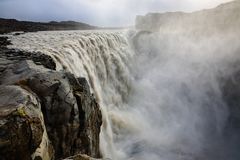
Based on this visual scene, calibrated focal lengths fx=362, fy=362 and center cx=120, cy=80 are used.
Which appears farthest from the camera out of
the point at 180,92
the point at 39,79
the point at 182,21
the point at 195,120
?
the point at 182,21

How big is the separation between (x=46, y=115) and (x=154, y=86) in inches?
803

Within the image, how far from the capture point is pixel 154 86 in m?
29.3

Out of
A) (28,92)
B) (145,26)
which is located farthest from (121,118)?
(145,26)

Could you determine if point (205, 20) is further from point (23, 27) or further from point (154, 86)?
point (23, 27)

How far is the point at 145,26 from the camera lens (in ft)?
164

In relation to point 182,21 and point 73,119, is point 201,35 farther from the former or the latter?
point 73,119

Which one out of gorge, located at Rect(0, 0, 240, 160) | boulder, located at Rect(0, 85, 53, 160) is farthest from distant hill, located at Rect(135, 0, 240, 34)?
boulder, located at Rect(0, 85, 53, 160)

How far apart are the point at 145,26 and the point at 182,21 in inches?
378

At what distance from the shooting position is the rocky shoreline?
7.17 meters

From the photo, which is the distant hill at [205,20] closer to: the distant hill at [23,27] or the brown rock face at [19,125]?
the distant hill at [23,27]

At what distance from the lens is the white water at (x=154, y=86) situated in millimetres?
19422

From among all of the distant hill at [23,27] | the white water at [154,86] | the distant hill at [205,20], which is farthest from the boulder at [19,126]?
the distant hill at [205,20]

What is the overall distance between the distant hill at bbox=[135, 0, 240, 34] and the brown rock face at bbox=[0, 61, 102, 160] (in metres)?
24.1

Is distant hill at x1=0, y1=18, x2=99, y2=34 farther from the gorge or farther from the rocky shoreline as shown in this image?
the rocky shoreline
